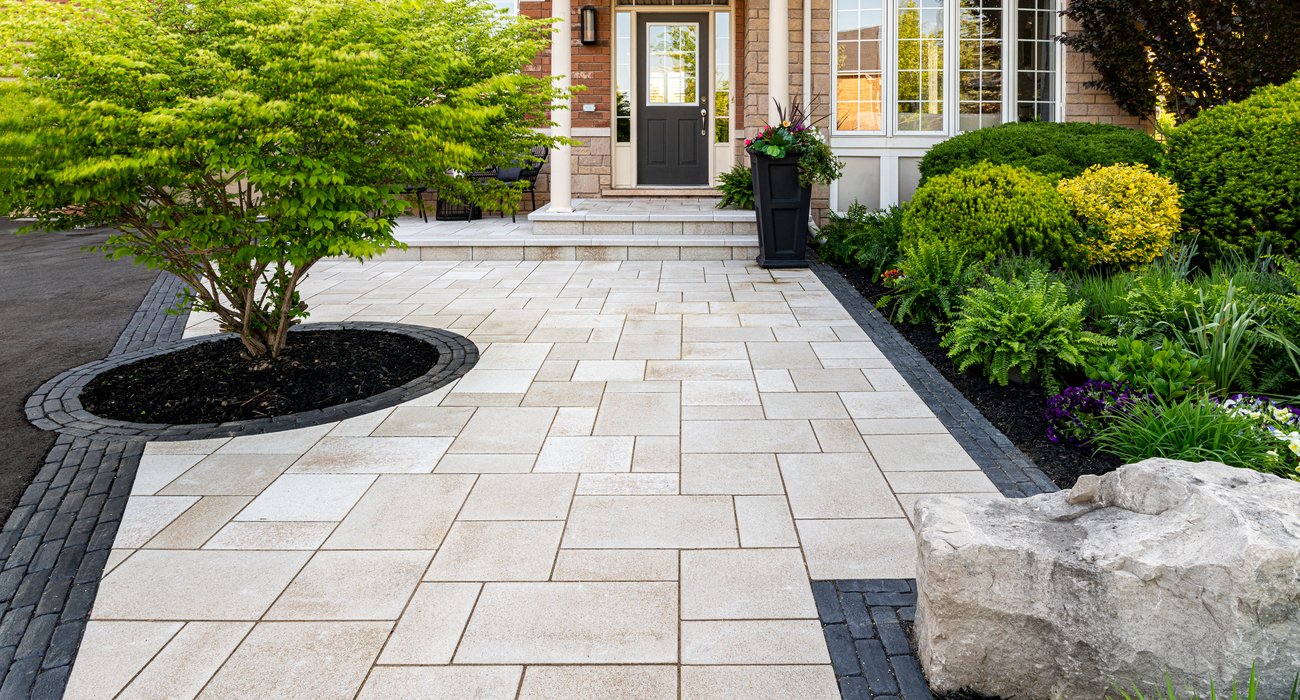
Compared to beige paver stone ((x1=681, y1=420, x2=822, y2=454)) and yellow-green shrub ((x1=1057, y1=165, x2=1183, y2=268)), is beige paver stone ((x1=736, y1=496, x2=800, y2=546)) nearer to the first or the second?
Result: beige paver stone ((x1=681, y1=420, x2=822, y2=454))

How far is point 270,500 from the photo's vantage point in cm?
310

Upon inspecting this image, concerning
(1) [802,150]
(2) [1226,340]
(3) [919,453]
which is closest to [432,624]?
(3) [919,453]

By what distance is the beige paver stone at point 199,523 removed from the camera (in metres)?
2.78

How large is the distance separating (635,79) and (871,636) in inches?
396

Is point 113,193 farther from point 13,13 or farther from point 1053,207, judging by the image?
point 1053,207

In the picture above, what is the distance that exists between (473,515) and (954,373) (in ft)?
9.15

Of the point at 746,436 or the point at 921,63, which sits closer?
the point at 746,436

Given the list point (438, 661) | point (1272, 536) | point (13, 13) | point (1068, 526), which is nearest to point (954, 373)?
point (1068, 526)

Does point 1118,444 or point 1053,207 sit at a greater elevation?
point 1053,207

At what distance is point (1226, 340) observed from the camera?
381 cm

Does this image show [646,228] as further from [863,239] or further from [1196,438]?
[1196,438]

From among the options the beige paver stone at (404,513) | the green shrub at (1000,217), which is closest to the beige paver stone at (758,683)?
the beige paver stone at (404,513)

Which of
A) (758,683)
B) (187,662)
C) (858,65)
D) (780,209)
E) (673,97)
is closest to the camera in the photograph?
(758,683)

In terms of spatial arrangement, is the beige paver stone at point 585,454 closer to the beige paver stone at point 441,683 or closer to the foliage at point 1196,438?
the beige paver stone at point 441,683
